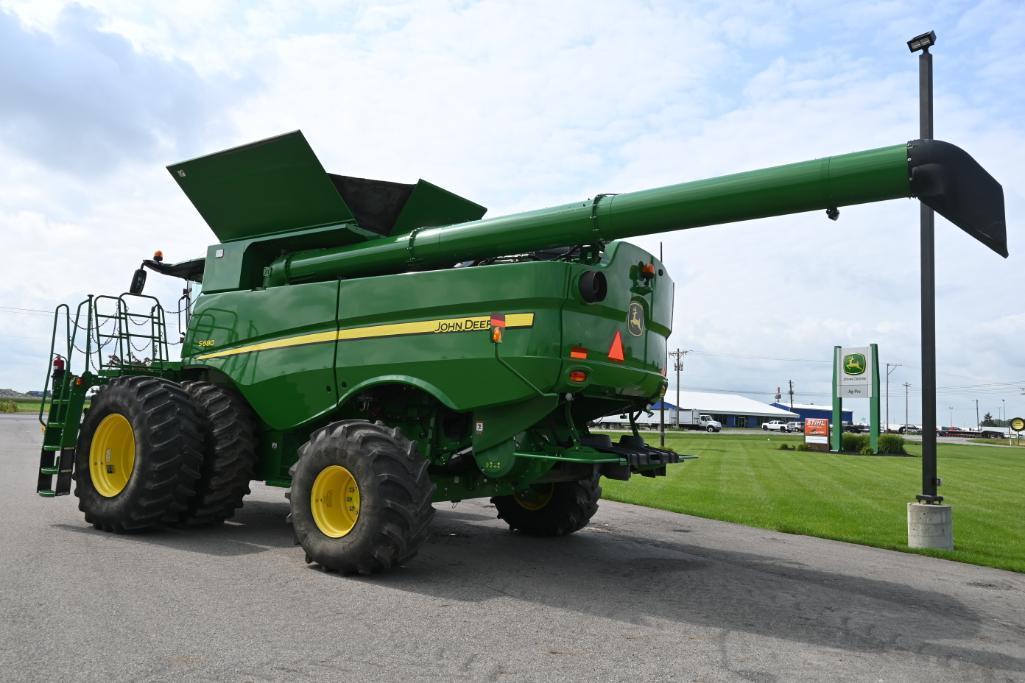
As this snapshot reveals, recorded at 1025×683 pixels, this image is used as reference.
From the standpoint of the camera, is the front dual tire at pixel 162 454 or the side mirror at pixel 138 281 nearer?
the front dual tire at pixel 162 454

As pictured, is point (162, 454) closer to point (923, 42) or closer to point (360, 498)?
point (360, 498)

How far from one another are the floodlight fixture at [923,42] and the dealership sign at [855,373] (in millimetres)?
28948

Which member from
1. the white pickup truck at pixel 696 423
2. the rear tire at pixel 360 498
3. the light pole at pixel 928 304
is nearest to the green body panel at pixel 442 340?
the rear tire at pixel 360 498

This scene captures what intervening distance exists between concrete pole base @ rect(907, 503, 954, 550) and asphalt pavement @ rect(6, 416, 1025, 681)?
597 mm

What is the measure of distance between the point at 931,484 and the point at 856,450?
31763mm

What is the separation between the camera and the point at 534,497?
8977 millimetres

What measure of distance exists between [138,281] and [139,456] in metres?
2.88

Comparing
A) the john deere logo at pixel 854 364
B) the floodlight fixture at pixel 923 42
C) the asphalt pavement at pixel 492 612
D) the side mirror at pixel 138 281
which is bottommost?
the asphalt pavement at pixel 492 612

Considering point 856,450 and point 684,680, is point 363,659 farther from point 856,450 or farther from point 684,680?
point 856,450

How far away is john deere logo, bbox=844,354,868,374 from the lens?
36.3m

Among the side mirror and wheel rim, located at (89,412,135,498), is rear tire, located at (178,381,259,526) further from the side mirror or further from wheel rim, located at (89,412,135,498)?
the side mirror

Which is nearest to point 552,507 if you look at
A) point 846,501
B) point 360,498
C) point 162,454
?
point 360,498

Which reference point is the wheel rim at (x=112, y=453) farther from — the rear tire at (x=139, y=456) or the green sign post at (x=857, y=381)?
the green sign post at (x=857, y=381)

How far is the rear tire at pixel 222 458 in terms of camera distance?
793 centimetres
